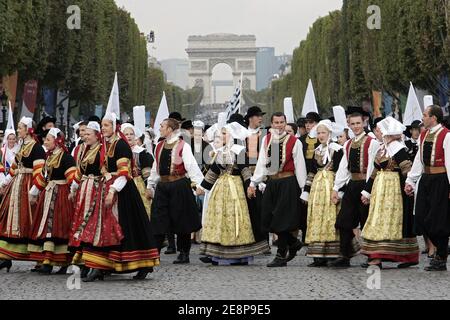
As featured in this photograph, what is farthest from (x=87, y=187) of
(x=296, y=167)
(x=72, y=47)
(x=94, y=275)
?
(x=72, y=47)

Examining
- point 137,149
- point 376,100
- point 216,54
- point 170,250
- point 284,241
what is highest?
point 216,54

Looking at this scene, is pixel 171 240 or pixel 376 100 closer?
pixel 171 240

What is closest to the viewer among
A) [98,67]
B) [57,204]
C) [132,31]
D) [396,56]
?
[57,204]

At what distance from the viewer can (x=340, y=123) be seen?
1554 cm

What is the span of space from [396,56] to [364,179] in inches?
1182

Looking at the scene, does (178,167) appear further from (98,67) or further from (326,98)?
(326,98)

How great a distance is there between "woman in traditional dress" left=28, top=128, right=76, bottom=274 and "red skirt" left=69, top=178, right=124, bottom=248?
73 centimetres

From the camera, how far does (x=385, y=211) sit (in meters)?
13.9

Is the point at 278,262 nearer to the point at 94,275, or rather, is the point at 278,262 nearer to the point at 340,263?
the point at 340,263

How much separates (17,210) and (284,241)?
337 centimetres

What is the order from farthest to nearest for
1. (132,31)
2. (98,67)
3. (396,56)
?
(132,31) < (98,67) < (396,56)

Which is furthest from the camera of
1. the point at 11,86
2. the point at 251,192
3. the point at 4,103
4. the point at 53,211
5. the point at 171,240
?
the point at 11,86
